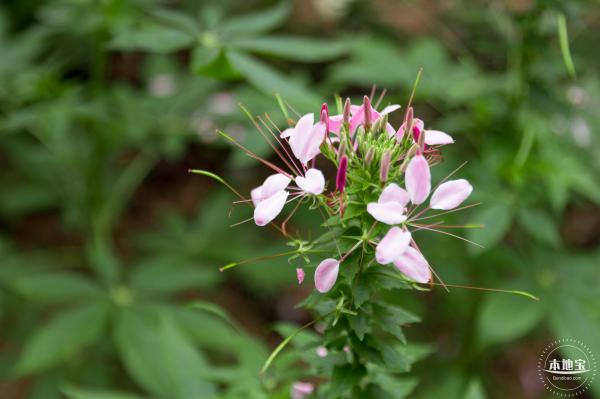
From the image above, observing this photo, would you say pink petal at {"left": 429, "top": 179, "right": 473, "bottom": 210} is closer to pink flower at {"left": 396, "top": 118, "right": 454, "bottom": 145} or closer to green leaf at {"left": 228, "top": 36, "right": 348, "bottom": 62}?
pink flower at {"left": 396, "top": 118, "right": 454, "bottom": 145}

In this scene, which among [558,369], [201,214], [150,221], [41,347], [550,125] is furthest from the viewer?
[150,221]

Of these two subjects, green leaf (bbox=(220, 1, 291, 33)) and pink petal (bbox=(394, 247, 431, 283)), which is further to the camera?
green leaf (bbox=(220, 1, 291, 33))

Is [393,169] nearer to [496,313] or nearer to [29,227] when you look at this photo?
[496,313]

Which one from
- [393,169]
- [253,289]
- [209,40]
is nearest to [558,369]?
[393,169]

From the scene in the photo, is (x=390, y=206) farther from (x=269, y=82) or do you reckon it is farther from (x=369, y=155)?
(x=269, y=82)

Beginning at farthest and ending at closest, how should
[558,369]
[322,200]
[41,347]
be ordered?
1. [41,347]
2. [558,369]
3. [322,200]

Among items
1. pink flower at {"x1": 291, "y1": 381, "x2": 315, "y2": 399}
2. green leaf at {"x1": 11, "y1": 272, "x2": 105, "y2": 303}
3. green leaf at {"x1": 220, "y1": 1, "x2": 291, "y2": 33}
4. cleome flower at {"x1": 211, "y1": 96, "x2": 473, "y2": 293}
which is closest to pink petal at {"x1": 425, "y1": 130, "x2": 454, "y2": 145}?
cleome flower at {"x1": 211, "y1": 96, "x2": 473, "y2": 293}
